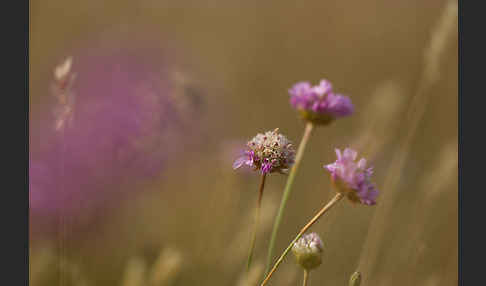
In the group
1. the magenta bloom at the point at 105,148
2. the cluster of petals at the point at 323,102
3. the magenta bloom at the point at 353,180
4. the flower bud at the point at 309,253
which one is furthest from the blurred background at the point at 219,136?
the cluster of petals at the point at 323,102

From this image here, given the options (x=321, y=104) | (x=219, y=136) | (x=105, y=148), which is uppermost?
(x=219, y=136)

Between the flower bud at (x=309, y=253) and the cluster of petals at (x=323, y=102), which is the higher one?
the cluster of petals at (x=323, y=102)

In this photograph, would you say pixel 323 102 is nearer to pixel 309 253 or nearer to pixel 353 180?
pixel 353 180

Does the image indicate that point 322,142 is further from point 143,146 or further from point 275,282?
point 143,146

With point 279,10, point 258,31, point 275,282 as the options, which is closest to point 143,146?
point 275,282

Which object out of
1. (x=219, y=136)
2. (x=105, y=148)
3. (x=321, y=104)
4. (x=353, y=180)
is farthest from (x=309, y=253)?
(x=219, y=136)

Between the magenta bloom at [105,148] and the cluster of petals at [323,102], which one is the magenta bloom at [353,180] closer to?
the cluster of petals at [323,102]
